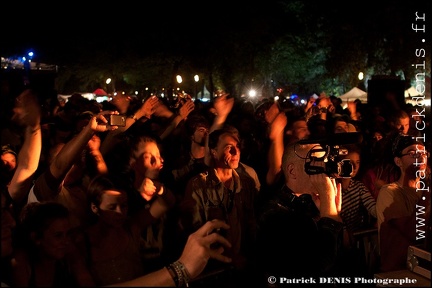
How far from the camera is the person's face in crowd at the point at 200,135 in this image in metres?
6.07

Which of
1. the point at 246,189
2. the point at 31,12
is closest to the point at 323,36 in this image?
the point at 31,12

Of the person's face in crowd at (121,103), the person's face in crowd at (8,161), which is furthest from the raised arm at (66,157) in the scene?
the person's face in crowd at (121,103)

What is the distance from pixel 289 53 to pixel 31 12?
2291cm

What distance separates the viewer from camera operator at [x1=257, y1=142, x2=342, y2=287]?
10.3 ft

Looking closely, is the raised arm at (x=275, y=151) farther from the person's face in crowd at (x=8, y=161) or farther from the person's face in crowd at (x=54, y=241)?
the person's face in crowd at (x=54, y=241)

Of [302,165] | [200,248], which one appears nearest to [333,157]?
[302,165]

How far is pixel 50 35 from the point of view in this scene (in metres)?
24.3

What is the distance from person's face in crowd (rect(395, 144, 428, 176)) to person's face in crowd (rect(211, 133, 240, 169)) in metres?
1.47

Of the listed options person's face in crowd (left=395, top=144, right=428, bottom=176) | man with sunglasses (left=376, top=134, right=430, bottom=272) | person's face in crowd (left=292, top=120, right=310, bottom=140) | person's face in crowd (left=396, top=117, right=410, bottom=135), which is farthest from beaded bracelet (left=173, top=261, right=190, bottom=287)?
person's face in crowd (left=396, top=117, right=410, bottom=135)

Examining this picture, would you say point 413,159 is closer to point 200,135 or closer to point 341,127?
point 200,135

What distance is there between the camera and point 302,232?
124 inches

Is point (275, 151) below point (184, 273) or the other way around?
the other way around

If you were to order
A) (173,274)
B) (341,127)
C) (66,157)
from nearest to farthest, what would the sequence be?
(173,274) < (66,157) < (341,127)

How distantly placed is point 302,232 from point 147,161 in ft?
6.10
